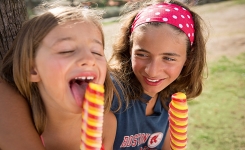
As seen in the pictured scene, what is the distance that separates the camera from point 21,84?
7.33 feet

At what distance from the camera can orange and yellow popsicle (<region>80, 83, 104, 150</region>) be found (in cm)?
200

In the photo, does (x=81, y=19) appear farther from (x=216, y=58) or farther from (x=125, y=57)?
(x=216, y=58)

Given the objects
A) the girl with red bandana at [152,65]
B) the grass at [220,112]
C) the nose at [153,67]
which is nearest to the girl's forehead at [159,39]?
the girl with red bandana at [152,65]

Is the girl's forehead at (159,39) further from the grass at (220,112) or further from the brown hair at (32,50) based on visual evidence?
the grass at (220,112)

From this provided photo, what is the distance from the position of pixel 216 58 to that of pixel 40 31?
6.12m

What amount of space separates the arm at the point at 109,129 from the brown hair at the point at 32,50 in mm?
615

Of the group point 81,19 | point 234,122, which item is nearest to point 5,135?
point 81,19

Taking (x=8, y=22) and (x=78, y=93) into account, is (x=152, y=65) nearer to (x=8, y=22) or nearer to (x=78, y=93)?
(x=78, y=93)

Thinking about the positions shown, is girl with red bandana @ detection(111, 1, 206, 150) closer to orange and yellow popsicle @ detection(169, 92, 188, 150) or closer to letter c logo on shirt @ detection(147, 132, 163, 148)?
letter c logo on shirt @ detection(147, 132, 163, 148)

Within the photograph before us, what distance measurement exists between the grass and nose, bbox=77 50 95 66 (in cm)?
282

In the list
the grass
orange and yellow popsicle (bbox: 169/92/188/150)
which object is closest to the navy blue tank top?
orange and yellow popsicle (bbox: 169/92/188/150)

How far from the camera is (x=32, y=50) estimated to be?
2148 millimetres

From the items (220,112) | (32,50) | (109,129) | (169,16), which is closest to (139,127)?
(109,129)

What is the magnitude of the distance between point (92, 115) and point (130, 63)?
4.25 feet
